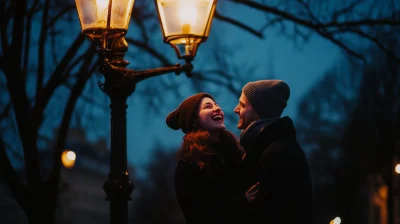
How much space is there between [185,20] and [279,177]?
2.75 meters

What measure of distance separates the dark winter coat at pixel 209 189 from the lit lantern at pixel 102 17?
1421mm

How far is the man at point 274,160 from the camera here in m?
5.66

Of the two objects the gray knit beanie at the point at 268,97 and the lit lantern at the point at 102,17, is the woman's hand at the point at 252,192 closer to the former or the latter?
the gray knit beanie at the point at 268,97

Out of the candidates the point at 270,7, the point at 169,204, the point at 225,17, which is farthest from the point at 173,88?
the point at 169,204

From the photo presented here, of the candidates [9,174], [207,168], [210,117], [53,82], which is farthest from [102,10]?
[53,82]

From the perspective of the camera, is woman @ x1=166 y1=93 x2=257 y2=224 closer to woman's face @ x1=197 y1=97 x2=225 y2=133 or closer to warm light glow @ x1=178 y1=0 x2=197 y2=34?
woman's face @ x1=197 y1=97 x2=225 y2=133

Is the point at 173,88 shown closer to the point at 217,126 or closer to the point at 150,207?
the point at 217,126

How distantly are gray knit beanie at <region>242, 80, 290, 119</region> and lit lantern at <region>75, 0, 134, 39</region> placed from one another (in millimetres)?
1669

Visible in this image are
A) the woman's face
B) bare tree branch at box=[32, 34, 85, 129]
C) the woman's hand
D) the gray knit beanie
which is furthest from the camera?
bare tree branch at box=[32, 34, 85, 129]

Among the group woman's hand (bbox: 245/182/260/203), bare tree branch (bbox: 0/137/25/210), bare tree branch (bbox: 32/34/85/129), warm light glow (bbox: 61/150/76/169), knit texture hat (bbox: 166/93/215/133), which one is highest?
warm light glow (bbox: 61/150/76/169)

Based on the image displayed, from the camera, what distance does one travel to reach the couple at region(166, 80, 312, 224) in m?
5.68

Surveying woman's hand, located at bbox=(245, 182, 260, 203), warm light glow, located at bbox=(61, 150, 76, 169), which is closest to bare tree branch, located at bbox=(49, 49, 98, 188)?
warm light glow, located at bbox=(61, 150, 76, 169)

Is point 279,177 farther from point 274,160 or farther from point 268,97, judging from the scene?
point 268,97

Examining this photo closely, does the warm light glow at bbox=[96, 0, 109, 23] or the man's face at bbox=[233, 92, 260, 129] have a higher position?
the warm light glow at bbox=[96, 0, 109, 23]
